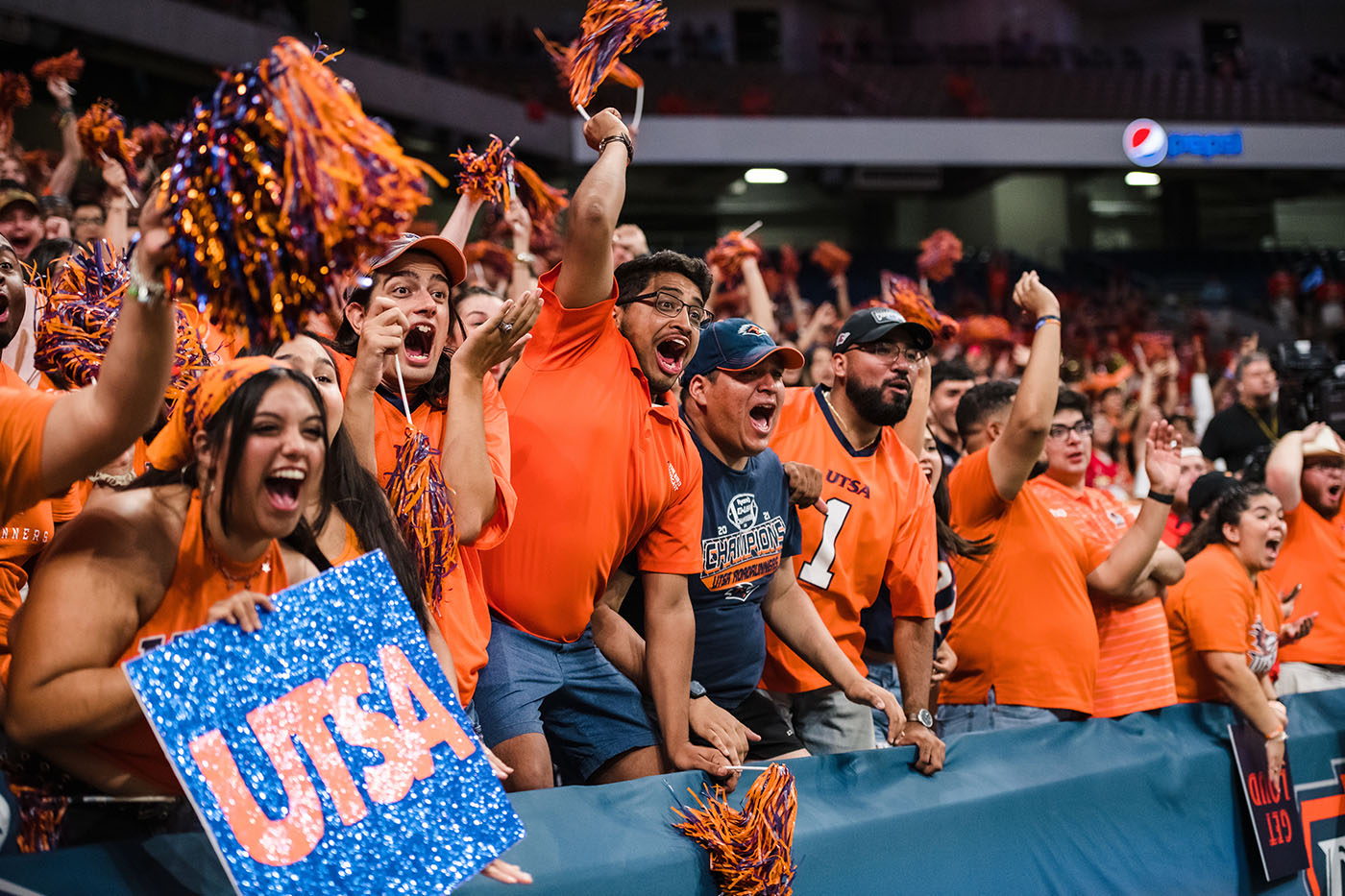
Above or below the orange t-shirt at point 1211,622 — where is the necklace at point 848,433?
above

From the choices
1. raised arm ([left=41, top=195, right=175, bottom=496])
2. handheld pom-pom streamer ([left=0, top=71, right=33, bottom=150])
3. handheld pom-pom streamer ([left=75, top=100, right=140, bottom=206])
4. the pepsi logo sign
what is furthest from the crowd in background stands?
the pepsi logo sign

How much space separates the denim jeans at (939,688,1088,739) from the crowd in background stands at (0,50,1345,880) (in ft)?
0.04

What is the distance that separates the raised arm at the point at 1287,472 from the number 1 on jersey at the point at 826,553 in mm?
2615

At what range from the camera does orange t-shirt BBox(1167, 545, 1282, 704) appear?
4.45m

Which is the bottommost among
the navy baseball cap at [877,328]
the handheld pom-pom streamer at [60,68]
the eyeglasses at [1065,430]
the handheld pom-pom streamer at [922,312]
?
the eyeglasses at [1065,430]

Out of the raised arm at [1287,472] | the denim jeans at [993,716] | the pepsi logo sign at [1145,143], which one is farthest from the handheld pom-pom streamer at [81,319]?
the pepsi logo sign at [1145,143]

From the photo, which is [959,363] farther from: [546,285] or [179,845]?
[179,845]

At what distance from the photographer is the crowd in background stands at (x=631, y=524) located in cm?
198

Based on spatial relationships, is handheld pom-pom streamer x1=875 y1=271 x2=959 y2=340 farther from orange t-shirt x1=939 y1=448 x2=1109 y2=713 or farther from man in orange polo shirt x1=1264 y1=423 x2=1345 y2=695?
man in orange polo shirt x1=1264 y1=423 x2=1345 y2=695

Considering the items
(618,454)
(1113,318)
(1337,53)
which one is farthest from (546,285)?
(1337,53)

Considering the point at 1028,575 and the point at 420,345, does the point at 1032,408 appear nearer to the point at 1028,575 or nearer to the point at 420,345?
the point at 1028,575

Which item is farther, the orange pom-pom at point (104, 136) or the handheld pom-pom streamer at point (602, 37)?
the orange pom-pom at point (104, 136)

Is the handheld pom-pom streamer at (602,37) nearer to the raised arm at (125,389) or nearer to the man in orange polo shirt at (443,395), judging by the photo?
the man in orange polo shirt at (443,395)

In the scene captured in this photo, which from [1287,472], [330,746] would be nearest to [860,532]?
[330,746]
